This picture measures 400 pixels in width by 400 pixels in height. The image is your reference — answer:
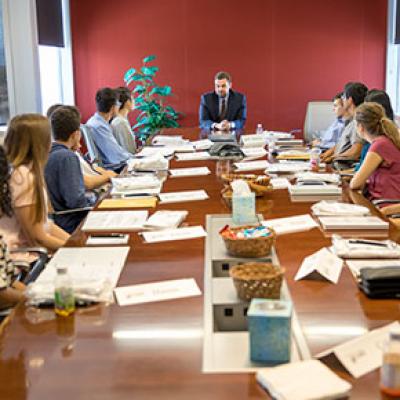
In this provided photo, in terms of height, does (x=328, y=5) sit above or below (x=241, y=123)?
above

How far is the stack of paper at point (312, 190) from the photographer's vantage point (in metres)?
3.44

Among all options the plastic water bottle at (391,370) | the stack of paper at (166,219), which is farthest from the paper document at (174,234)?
the plastic water bottle at (391,370)

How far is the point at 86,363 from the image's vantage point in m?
1.59

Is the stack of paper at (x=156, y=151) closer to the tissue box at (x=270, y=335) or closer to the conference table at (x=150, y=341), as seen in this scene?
the conference table at (x=150, y=341)

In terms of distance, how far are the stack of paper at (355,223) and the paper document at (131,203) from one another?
905 millimetres

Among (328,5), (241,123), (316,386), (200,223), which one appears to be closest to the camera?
(316,386)

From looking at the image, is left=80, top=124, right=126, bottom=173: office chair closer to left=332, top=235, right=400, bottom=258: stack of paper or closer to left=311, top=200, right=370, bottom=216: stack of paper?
left=311, top=200, right=370, bottom=216: stack of paper

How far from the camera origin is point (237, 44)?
8.29 m

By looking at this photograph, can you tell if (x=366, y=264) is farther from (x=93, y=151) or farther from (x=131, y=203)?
(x=93, y=151)

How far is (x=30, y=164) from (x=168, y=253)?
90 cm

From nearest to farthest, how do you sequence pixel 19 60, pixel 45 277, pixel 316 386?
1. pixel 316 386
2. pixel 45 277
3. pixel 19 60

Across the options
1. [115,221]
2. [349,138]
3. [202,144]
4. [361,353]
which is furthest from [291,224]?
[202,144]

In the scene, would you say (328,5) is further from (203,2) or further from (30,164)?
(30,164)

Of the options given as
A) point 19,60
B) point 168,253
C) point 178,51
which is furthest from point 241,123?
point 168,253
